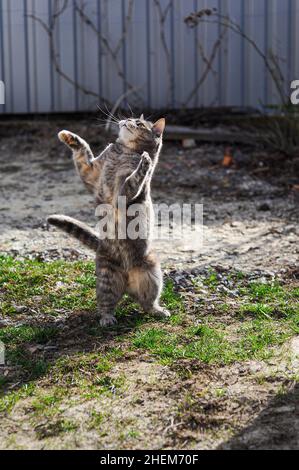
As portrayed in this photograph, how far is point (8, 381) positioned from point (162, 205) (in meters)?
3.96

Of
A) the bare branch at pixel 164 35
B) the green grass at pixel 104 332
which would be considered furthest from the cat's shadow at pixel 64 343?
the bare branch at pixel 164 35

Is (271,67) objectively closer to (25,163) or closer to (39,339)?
(25,163)

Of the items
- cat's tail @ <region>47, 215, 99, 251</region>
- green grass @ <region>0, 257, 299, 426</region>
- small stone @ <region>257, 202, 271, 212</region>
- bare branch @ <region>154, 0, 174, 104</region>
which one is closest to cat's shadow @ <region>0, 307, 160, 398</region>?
green grass @ <region>0, 257, 299, 426</region>

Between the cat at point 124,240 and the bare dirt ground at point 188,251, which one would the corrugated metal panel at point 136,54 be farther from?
the cat at point 124,240

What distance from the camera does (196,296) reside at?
5.79 m

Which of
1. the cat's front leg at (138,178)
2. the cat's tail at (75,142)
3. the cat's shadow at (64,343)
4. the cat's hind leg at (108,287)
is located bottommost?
the cat's shadow at (64,343)

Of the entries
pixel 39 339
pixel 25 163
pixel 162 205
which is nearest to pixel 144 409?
pixel 39 339

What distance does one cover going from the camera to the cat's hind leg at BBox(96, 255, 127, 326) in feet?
17.3

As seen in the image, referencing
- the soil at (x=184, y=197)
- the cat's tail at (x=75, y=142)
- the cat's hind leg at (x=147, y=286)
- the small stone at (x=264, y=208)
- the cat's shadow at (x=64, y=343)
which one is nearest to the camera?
the cat's shadow at (x=64, y=343)

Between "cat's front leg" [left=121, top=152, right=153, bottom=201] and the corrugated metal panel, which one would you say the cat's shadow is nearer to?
"cat's front leg" [left=121, top=152, right=153, bottom=201]

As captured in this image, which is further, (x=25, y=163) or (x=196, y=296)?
(x=25, y=163)

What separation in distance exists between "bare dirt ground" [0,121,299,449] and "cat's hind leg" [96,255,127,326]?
0.42m

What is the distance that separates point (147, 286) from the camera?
5324 millimetres

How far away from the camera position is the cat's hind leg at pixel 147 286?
5332 millimetres
